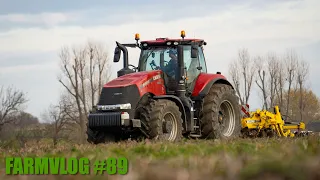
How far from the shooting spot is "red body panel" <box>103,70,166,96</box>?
35.9 ft

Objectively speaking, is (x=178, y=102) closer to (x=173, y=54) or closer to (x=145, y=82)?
(x=145, y=82)

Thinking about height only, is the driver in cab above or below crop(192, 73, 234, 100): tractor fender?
above

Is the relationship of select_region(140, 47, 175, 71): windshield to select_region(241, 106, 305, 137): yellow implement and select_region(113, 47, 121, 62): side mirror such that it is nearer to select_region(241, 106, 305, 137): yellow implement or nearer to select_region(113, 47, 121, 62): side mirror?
select_region(113, 47, 121, 62): side mirror

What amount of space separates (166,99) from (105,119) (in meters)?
1.46

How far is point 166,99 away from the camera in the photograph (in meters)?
11.0

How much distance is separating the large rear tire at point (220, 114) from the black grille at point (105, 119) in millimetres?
2405

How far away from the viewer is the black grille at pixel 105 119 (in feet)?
33.9

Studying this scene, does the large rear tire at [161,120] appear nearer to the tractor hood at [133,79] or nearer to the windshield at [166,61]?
the tractor hood at [133,79]

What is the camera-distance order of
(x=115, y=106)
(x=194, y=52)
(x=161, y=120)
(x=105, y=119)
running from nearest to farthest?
(x=161, y=120) < (x=105, y=119) < (x=115, y=106) < (x=194, y=52)

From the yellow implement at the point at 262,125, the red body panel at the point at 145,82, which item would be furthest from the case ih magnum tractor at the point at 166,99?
the yellow implement at the point at 262,125

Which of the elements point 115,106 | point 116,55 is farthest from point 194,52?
point 115,106

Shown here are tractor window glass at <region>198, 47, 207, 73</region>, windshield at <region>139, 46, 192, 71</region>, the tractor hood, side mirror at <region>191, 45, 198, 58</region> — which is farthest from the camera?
tractor window glass at <region>198, 47, 207, 73</region>

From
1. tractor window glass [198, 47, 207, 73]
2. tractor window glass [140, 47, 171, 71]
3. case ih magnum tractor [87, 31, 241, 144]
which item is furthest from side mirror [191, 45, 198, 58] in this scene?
tractor window glass [198, 47, 207, 73]

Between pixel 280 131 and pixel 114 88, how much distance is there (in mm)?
5964
